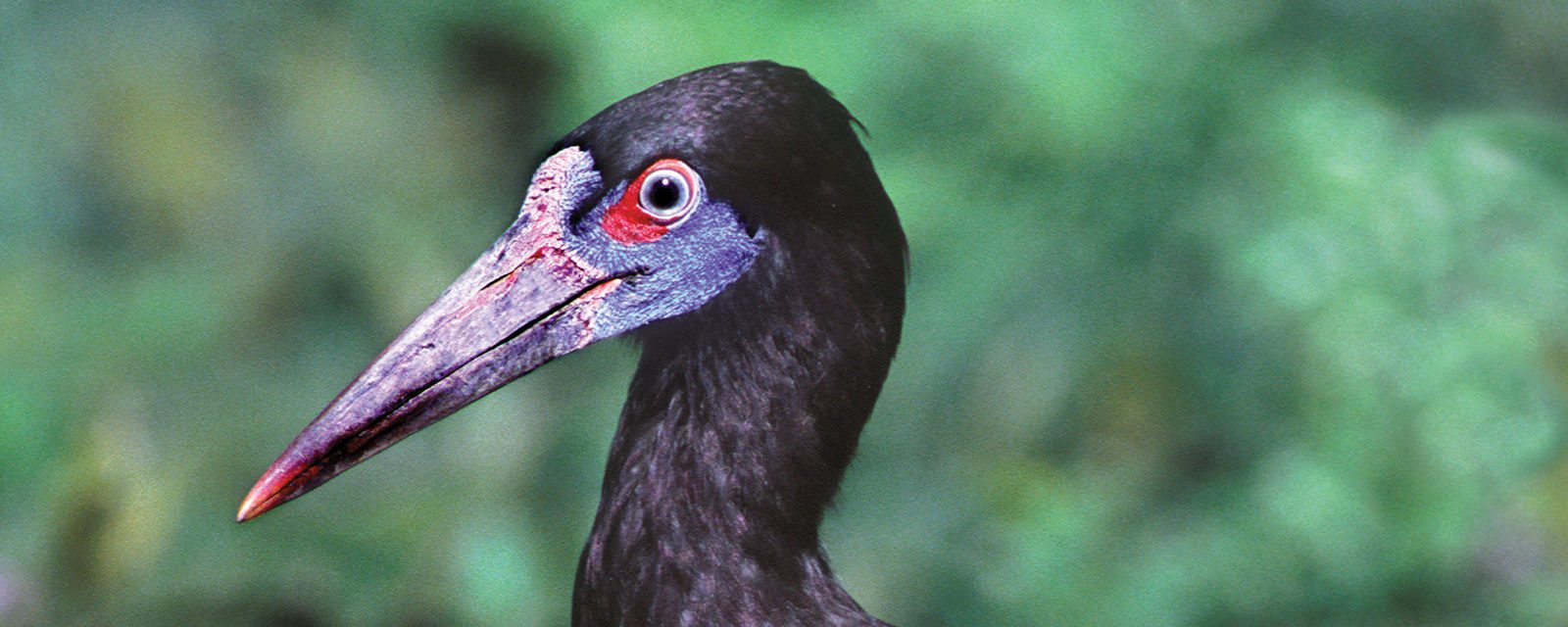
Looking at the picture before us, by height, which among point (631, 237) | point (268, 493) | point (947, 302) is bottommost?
point (268, 493)

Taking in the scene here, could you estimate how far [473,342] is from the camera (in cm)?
103

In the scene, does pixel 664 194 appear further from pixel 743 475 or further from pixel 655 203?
pixel 743 475

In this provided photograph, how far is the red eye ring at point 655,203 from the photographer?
1012 mm

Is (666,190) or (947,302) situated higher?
(947,302)

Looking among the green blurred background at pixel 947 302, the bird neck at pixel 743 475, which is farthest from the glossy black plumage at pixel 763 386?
the green blurred background at pixel 947 302

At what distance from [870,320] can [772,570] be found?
7.0 inches

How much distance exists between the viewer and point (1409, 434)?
1.66 meters

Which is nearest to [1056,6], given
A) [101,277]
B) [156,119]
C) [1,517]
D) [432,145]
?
[432,145]

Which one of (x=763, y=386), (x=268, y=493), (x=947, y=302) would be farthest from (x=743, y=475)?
(x=947, y=302)

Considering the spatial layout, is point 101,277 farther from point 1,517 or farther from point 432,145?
point 432,145

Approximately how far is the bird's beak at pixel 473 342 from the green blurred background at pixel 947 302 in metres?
0.66

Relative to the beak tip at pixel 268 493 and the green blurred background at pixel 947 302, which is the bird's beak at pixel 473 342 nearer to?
the beak tip at pixel 268 493

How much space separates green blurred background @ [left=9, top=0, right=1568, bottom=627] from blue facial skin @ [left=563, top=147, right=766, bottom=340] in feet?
2.11

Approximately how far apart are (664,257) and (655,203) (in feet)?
0.14
